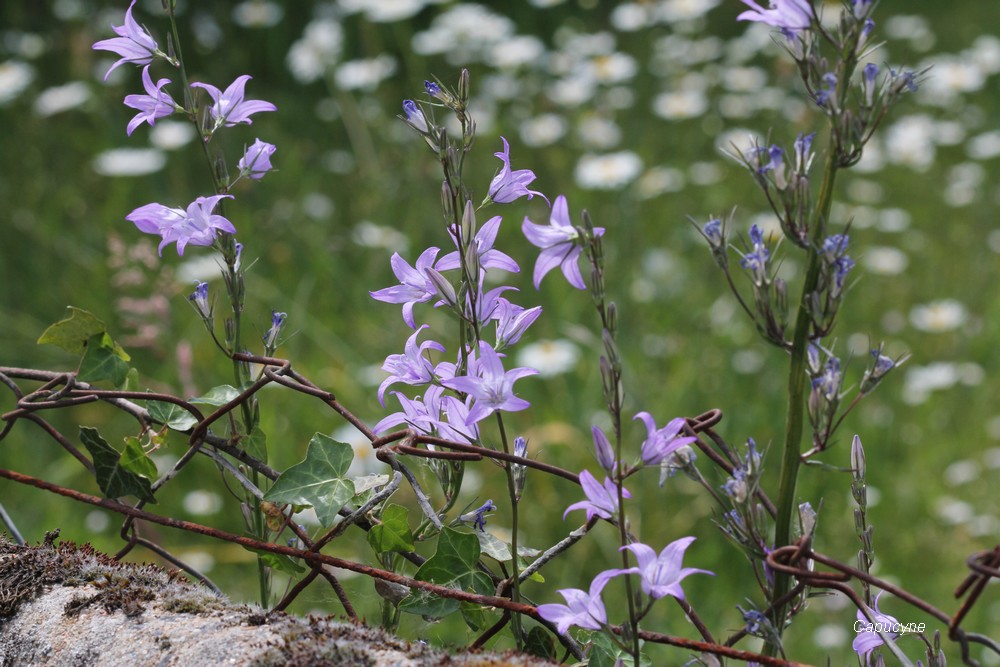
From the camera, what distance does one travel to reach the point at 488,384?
Answer: 0.86m

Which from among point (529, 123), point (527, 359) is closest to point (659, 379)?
point (527, 359)

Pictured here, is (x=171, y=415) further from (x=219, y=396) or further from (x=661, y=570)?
(x=661, y=570)

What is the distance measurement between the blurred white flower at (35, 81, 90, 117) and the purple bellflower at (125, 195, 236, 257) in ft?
12.9

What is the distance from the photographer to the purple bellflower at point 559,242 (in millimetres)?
838

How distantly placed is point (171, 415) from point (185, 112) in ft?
0.98

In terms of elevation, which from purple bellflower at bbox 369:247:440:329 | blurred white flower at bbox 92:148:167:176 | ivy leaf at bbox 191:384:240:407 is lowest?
blurred white flower at bbox 92:148:167:176

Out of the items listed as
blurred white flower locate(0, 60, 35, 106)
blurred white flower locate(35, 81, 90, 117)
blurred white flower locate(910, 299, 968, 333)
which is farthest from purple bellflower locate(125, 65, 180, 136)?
blurred white flower locate(0, 60, 35, 106)

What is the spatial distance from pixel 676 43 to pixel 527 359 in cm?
258

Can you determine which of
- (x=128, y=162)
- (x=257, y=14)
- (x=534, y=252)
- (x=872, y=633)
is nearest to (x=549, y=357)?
(x=534, y=252)

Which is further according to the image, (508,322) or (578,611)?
(508,322)

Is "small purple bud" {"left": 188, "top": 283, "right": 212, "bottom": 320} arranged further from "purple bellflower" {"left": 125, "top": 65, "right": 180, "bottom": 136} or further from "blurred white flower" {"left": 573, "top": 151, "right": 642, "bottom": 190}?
"blurred white flower" {"left": 573, "top": 151, "right": 642, "bottom": 190}

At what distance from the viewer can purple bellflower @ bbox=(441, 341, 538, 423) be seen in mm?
841

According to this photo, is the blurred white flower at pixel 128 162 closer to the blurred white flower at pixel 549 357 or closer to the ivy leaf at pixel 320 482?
the blurred white flower at pixel 549 357

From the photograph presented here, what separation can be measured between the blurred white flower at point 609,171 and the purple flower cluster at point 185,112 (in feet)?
9.21
